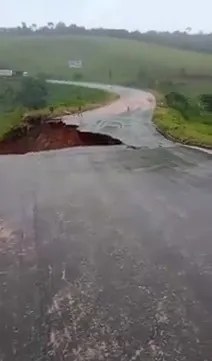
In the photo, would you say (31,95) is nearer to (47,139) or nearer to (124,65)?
(47,139)

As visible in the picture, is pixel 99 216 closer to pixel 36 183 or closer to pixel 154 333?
pixel 36 183

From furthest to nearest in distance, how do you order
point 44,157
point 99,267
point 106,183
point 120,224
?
point 44,157, point 106,183, point 120,224, point 99,267

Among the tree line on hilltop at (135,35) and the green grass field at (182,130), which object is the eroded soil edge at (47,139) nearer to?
the green grass field at (182,130)

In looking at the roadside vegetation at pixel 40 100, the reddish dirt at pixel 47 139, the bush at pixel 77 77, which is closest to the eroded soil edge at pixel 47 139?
the reddish dirt at pixel 47 139

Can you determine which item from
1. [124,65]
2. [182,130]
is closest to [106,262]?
[182,130]

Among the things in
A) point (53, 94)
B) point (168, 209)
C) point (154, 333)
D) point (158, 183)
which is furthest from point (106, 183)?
point (53, 94)

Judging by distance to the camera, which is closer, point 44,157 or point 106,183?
point 106,183

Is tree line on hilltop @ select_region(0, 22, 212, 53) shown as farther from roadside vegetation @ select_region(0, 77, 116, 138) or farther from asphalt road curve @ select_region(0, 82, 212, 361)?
asphalt road curve @ select_region(0, 82, 212, 361)
